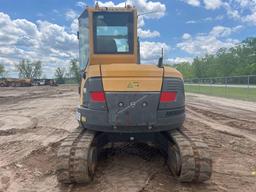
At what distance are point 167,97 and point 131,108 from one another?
629 mm

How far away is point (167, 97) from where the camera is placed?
5602mm

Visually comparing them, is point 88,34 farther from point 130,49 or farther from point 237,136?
point 237,136

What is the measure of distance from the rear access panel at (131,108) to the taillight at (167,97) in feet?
0.52

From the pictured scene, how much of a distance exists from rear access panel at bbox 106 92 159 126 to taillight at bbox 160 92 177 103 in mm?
160

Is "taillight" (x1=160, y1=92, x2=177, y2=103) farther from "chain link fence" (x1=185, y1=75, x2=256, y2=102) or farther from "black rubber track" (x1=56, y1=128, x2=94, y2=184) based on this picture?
"chain link fence" (x1=185, y1=75, x2=256, y2=102)

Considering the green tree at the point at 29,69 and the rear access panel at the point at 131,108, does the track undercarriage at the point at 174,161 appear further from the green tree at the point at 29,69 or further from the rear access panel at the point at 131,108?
the green tree at the point at 29,69

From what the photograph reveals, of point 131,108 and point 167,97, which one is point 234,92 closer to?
point 167,97

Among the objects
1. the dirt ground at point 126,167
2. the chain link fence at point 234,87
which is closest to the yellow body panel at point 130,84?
the dirt ground at point 126,167

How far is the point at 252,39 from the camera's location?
80.3m

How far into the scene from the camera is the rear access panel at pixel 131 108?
17.7ft

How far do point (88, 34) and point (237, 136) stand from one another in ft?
16.4

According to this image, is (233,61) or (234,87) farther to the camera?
(233,61)

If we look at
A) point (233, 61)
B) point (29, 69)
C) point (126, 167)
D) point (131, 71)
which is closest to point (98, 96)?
point (131, 71)

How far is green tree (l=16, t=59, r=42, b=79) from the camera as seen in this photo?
12025cm
